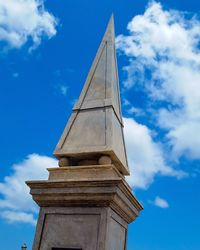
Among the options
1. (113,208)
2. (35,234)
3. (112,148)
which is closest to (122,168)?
(112,148)

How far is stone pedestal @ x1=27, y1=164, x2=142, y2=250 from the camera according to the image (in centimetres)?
406

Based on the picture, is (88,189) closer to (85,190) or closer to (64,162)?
(85,190)

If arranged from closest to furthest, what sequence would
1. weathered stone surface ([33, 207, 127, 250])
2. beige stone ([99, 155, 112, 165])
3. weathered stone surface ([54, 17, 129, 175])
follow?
weathered stone surface ([33, 207, 127, 250]), beige stone ([99, 155, 112, 165]), weathered stone surface ([54, 17, 129, 175])

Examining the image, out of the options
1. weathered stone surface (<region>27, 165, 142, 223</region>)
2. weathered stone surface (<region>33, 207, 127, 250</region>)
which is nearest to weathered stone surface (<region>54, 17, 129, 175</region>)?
weathered stone surface (<region>27, 165, 142, 223</region>)

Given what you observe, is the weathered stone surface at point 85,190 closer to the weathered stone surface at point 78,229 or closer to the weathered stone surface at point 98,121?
the weathered stone surface at point 78,229

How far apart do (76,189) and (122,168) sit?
3.42 feet

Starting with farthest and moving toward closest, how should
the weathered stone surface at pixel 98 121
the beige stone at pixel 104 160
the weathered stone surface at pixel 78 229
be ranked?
1. the weathered stone surface at pixel 98 121
2. the beige stone at pixel 104 160
3. the weathered stone surface at pixel 78 229

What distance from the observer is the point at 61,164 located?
4.80 meters

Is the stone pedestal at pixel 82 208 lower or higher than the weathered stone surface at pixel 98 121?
lower

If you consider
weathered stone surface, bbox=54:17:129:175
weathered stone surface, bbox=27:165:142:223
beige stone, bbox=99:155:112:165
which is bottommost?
weathered stone surface, bbox=27:165:142:223

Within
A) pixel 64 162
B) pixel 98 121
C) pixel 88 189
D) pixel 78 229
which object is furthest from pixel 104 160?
pixel 78 229

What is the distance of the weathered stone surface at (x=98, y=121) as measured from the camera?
478 centimetres

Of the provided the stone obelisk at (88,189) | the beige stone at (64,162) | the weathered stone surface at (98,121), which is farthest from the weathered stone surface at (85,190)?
the weathered stone surface at (98,121)

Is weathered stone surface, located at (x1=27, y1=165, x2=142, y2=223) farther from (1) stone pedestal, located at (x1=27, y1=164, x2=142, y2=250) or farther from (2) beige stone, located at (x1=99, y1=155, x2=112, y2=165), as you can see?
(2) beige stone, located at (x1=99, y1=155, x2=112, y2=165)
